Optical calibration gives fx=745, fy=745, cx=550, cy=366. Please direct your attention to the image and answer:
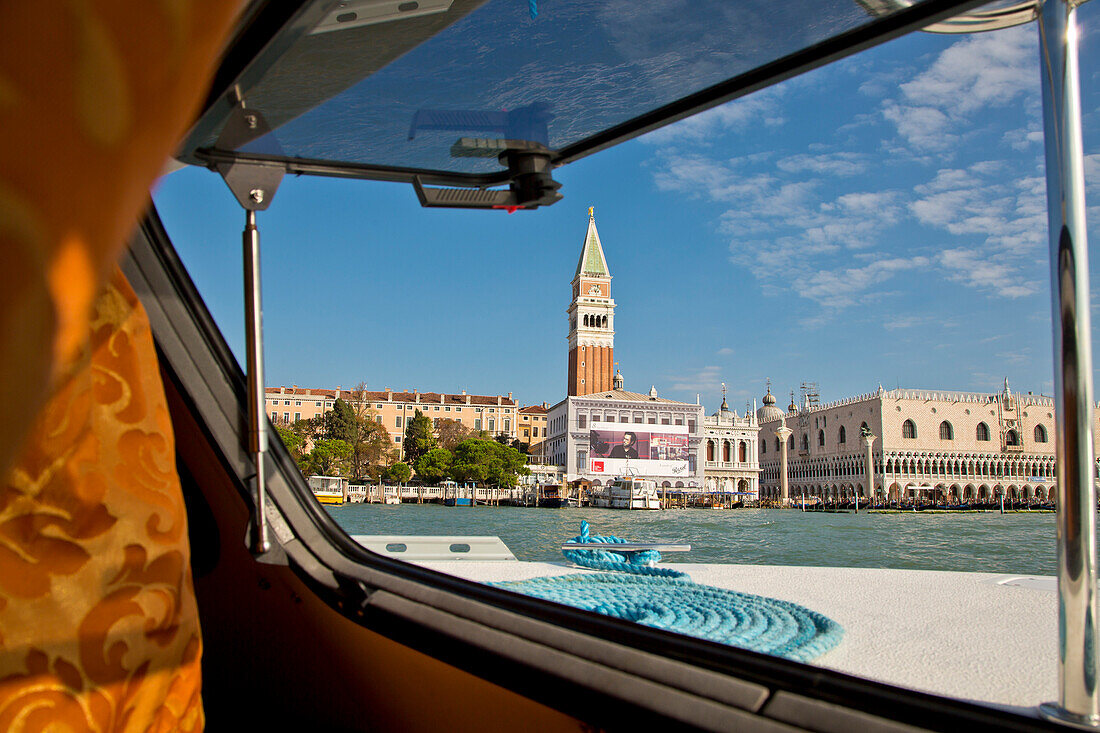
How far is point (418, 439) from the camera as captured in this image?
123 ft

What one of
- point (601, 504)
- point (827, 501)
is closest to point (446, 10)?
point (601, 504)

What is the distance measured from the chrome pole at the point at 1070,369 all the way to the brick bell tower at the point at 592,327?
143ft

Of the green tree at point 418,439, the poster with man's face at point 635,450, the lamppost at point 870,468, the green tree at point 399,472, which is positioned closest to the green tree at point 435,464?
the green tree at point 399,472

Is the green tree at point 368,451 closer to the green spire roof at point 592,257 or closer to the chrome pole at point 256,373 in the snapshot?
the green spire roof at point 592,257

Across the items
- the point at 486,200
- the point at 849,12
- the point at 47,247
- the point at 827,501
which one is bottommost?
the point at 827,501

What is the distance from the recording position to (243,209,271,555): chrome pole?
44.1 inches

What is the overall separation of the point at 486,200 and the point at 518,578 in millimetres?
1398

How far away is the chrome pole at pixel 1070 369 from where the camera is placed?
3.00 ft

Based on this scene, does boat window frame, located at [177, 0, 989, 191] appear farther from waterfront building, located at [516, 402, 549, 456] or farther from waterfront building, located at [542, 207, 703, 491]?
waterfront building, located at [516, 402, 549, 456]

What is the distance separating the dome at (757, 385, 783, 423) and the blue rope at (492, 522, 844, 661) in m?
49.0

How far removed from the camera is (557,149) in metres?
1.42

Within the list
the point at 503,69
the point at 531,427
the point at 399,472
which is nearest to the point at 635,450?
the point at 531,427

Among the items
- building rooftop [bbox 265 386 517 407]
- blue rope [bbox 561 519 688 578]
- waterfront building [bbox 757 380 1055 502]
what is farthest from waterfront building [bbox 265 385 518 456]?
blue rope [bbox 561 519 688 578]

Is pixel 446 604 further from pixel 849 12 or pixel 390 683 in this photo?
pixel 849 12
